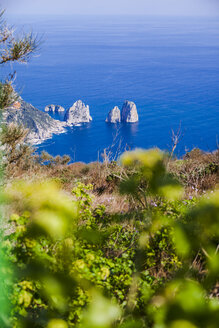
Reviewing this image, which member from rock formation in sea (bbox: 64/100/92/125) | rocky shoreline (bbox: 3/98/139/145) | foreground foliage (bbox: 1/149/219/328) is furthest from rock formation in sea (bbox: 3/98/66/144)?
foreground foliage (bbox: 1/149/219/328)

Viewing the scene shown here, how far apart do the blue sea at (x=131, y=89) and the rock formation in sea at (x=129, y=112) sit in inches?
51.6

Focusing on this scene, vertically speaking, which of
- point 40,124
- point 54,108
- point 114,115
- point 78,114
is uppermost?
point 54,108

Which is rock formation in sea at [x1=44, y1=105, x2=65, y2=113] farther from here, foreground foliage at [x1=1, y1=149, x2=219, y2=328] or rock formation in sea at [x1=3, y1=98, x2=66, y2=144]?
foreground foliage at [x1=1, y1=149, x2=219, y2=328]

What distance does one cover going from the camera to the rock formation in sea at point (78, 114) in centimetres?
5988

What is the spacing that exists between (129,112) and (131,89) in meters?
16.9

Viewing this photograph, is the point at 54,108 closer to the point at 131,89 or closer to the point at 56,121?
the point at 56,121

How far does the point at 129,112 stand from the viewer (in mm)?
59625

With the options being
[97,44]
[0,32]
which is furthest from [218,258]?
[97,44]

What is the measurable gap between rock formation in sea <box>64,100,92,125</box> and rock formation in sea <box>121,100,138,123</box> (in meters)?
7.69

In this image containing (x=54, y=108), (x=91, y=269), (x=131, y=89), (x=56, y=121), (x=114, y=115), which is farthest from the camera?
(x=131, y=89)

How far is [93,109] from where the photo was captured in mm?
68062

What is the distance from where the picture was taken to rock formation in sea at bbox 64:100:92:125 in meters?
59.9

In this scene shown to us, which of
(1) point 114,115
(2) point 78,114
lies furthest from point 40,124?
(1) point 114,115

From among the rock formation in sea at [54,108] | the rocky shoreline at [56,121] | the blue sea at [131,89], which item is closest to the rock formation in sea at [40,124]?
the rocky shoreline at [56,121]
